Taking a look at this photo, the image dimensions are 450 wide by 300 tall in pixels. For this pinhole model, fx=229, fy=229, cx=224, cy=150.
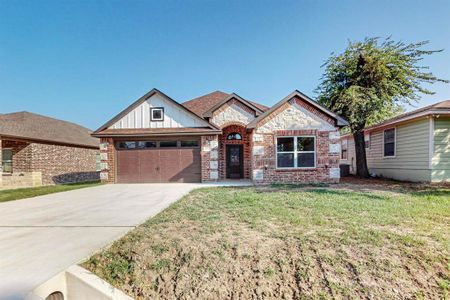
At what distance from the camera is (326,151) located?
1191cm

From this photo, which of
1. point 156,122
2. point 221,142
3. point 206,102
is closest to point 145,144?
point 156,122

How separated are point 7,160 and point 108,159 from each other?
23.6 feet

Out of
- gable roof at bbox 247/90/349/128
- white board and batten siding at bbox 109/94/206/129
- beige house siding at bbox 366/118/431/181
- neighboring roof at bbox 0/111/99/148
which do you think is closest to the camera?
beige house siding at bbox 366/118/431/181

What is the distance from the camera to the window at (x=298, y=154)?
39.2ft

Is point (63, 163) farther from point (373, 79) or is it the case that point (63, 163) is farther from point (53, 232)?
point (373, 79)

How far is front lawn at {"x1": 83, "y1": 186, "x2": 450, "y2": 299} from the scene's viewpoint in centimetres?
286

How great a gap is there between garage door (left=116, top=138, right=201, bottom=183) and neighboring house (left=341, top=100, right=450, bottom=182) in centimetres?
1114

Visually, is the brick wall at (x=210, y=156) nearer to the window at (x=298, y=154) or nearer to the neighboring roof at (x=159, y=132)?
the neighboring roof at (x=159, y=132)

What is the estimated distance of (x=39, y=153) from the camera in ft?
47.9

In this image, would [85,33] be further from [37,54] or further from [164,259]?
[164,259]

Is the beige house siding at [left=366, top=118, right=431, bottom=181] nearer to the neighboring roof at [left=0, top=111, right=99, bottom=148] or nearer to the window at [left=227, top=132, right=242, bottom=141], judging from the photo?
the window at [left=227, top=132, right=242, bottom=141]

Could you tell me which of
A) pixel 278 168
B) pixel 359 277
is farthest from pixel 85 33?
pixel 359 277

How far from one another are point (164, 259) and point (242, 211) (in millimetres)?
2772

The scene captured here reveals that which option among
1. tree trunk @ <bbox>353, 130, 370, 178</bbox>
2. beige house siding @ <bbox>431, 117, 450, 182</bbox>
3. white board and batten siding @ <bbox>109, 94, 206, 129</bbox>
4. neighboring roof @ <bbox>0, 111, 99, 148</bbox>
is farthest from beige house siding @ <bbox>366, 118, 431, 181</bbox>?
neighboring roof @ <bbox>0, 111, 99, 148</bbox>
